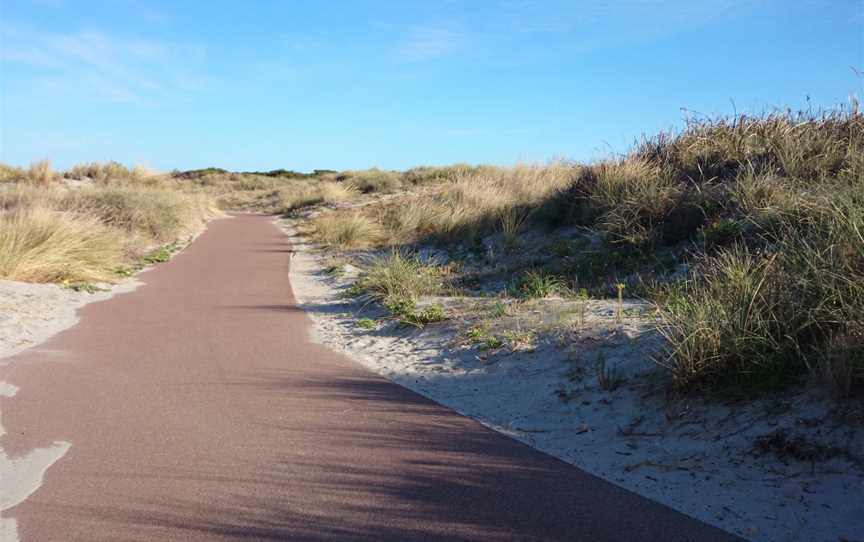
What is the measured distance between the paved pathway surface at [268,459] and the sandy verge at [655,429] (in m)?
0.27

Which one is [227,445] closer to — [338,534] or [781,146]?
[338,534]

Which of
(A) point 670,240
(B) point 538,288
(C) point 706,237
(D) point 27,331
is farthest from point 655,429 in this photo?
(D) point 27,331

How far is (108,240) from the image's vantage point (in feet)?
50.9

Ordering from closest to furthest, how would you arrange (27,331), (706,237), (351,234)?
(27,331)
(706,237)
(351,234)

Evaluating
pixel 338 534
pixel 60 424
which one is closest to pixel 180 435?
pixel 60 424

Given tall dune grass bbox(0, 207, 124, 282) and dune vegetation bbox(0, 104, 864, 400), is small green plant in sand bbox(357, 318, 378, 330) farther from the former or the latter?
tall dune grass bbox(0, 207, 124, 282)

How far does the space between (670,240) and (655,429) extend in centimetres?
730

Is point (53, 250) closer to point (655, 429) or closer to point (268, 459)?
point (268, 459)

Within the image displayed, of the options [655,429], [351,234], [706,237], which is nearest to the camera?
[655,429]

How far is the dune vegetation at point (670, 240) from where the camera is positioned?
18.0 feet

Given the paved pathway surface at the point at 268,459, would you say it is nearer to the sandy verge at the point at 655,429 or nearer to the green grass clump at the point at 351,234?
the sandy verge at the point at 655,429

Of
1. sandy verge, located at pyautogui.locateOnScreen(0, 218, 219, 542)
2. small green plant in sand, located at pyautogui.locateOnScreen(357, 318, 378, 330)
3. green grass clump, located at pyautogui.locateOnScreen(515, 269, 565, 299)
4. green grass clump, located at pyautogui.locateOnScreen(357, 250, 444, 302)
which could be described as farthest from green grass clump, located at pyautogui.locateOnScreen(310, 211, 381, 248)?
→ small green plant in sand, located at pyautogui.locateOnScreen(357, 318, 378, 330)

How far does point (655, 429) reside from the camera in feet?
17.2

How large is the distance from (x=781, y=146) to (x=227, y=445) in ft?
38.7
